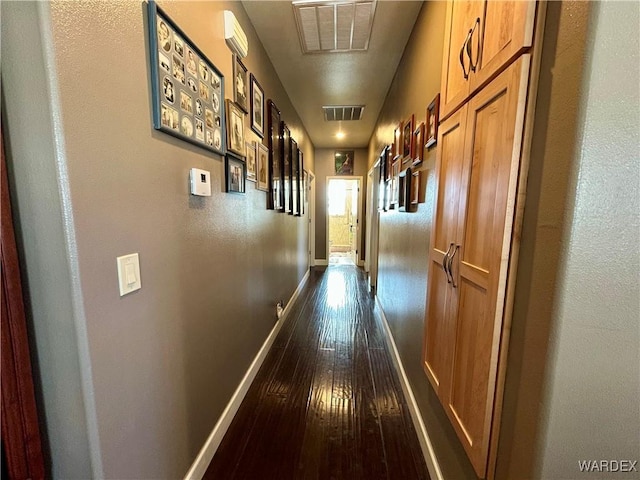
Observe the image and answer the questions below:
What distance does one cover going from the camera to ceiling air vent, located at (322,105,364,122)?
3.52 metres

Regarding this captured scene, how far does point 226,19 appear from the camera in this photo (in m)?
1.47

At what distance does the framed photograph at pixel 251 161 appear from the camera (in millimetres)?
1825

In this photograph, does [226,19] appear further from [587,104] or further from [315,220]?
[315,220]

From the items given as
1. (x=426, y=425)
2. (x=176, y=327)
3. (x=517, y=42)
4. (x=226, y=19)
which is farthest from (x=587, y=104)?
(x=226, y=19)

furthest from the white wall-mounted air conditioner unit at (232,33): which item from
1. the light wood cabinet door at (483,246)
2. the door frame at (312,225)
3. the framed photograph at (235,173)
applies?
the door frame at (312,225)

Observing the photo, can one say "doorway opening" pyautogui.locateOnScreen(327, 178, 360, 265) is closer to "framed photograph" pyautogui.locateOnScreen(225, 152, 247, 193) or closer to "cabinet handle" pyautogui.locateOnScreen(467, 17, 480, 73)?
"framed photograph" pyautogui.locateOnScreen(225, 152, 247, 193)

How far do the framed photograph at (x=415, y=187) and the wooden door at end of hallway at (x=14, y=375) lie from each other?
1.73 metres

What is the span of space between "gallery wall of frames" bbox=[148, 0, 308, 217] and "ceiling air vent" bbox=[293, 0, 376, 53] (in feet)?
1.71

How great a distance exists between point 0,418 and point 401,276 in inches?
82.4

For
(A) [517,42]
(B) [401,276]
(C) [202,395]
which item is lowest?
(C) [202,395]

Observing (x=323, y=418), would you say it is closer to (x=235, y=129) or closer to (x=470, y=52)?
(x=235, y=129)

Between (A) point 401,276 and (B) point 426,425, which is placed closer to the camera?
(B) point 426,425

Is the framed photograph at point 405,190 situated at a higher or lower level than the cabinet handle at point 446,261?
higher

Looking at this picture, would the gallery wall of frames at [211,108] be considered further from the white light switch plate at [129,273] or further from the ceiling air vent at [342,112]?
the ceiling air vent at [342,112]
